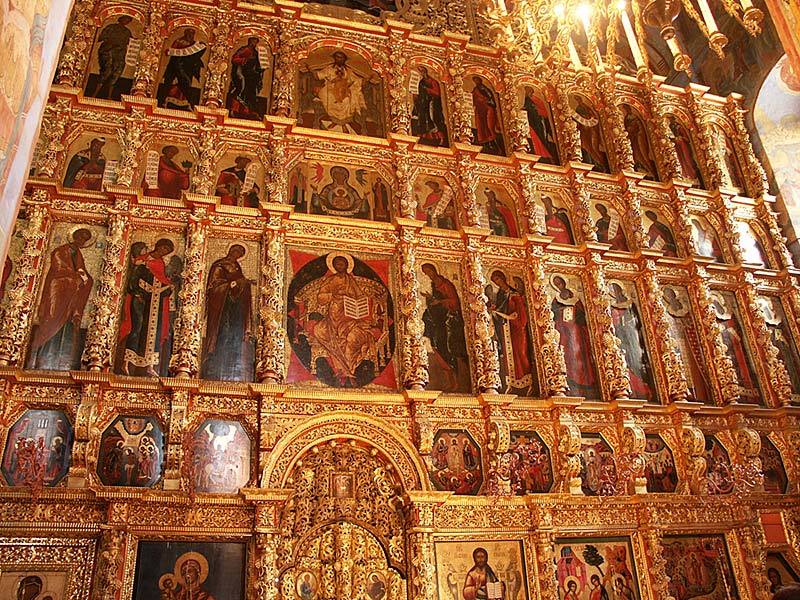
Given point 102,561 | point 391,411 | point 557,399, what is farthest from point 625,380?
point 102,561

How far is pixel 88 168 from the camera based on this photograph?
27.9 ft

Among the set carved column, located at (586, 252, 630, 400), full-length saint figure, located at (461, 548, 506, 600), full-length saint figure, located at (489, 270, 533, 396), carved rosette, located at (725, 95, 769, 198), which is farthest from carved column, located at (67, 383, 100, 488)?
carved rosette, located at (725, 95, 769, 198)

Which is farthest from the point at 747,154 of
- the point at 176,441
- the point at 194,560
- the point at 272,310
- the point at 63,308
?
the point at 63,308

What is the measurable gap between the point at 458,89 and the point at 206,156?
409cm

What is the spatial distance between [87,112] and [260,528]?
5.65m

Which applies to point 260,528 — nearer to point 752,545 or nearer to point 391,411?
point 391,411

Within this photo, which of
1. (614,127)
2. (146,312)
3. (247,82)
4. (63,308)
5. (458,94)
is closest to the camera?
(63,308)

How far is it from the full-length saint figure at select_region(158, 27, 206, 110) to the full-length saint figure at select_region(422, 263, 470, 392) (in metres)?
4.01

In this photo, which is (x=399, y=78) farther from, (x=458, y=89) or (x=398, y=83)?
(x=458, y=89)

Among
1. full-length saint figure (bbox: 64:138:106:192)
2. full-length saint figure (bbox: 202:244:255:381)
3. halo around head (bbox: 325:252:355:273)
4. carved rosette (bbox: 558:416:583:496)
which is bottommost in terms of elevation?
carved rosette (bbox: 558:416:583:496)

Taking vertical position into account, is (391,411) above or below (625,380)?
below

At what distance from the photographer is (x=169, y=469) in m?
7.15

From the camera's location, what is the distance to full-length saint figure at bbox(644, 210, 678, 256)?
10914 millimetres

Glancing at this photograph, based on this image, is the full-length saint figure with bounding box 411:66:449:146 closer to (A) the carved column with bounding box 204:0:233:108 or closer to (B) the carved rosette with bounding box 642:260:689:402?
(A) the carved column with bounding box 204:0:233:108
